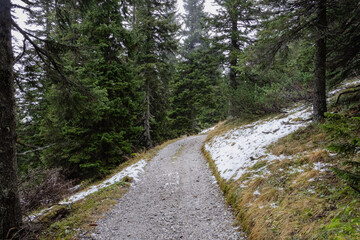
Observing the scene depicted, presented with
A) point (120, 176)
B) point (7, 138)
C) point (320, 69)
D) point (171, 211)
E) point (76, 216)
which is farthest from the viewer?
point (120, 176)

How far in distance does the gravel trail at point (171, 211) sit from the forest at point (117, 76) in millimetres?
2294

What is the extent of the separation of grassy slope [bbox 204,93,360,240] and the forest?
1.20 meters

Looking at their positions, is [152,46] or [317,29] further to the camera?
[152,46]

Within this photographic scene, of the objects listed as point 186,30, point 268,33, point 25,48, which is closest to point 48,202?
point 25,48

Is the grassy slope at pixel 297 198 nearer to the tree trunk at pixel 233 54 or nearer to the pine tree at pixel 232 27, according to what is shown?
the tree trunk at pixel 233 54

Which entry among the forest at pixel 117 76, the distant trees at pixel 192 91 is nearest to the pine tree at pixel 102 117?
the forest at pixel 117 76

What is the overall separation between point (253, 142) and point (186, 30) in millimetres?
32655

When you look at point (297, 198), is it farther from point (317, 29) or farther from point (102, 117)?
point (102, 117)

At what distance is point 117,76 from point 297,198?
10508 mm

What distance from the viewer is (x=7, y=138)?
3.65m

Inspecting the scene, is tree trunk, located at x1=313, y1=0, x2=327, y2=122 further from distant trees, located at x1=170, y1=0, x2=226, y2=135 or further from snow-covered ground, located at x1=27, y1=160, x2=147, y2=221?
distant trees, located at x1=170, y1=0, x2=226, y2=135

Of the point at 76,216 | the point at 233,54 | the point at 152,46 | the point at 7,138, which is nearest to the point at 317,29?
the point at 233,54

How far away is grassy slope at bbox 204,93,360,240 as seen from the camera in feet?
9.12

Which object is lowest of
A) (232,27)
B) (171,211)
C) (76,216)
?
(171,211)
